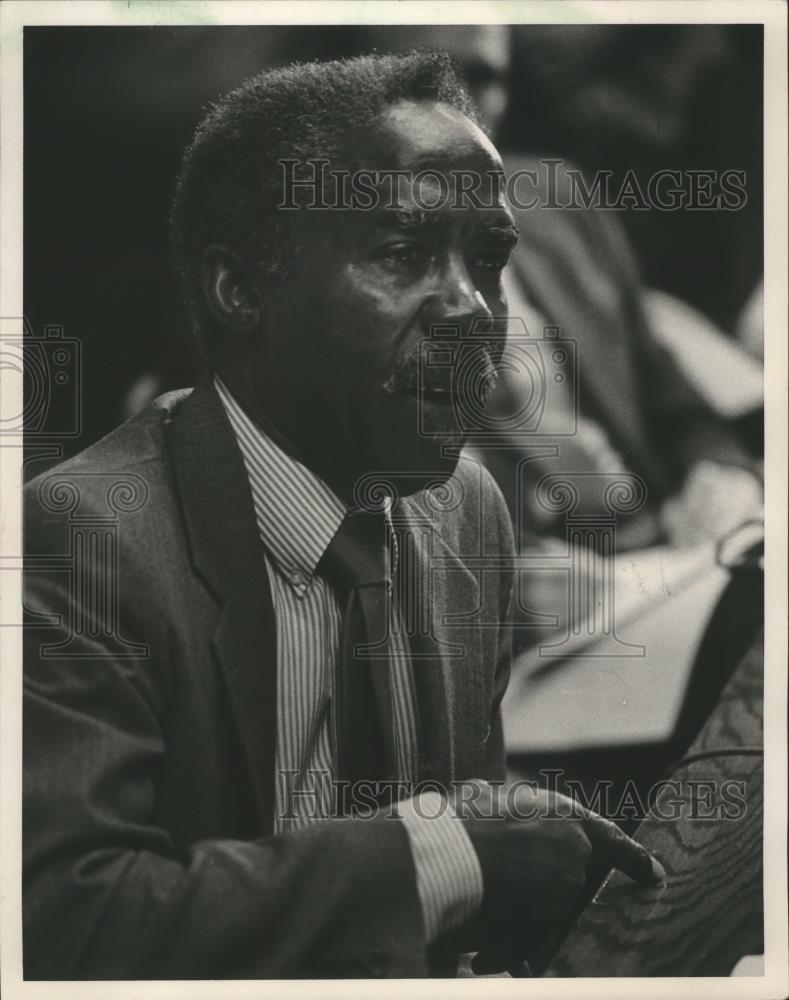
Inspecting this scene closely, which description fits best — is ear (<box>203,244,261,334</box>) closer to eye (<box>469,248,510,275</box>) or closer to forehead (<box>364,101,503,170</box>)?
forehead (<box>364,101,503,170</box>)

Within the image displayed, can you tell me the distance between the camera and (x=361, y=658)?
251 cm

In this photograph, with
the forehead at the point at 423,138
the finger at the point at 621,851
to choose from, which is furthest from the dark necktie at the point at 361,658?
the forehead at the point at 423,138

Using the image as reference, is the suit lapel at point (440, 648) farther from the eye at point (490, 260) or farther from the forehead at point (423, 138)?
the forehead at point (423, 138)

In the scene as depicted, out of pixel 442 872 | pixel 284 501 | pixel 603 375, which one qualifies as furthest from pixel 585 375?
pixel 442 872

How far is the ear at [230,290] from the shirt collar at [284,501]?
5.5 inches

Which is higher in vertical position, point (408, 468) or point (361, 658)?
point (408, 468)


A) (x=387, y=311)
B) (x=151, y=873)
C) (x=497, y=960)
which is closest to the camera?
(x=151, y=873)

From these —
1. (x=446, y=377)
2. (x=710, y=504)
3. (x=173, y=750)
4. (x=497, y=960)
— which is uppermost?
(x=446, y=377)

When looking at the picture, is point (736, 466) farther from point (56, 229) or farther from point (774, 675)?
point (56, 229)

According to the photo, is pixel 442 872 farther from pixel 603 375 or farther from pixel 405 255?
pixel 405 255

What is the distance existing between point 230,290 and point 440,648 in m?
0.85

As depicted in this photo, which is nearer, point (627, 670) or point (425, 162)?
point (425, 162)

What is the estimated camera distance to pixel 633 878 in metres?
2.58

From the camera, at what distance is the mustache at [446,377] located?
2488 millimetres
